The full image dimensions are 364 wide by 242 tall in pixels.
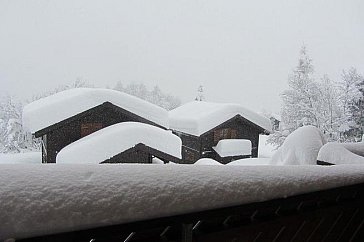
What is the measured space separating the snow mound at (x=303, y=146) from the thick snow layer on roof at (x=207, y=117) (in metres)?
5.56

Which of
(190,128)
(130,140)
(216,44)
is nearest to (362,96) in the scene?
(190,128)

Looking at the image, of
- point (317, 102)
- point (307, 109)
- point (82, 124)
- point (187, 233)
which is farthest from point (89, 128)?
A: point (317, 102)

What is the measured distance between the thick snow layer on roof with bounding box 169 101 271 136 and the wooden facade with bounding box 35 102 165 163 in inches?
72.8

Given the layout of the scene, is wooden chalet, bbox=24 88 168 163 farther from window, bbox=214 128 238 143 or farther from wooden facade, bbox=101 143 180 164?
window, bbox=214 128 238 143

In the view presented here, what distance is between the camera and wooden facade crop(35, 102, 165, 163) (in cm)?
538

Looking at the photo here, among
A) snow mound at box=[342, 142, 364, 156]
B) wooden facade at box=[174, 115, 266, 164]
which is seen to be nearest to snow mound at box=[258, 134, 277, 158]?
wooden facade at box=[174, 115, 266, 164]

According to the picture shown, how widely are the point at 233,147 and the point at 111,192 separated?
7.36 metres

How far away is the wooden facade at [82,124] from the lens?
5383mm

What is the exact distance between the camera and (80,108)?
5.30 meters

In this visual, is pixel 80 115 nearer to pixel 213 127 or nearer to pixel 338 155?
pixel 213 127

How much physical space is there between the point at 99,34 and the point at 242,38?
7737 millimetres

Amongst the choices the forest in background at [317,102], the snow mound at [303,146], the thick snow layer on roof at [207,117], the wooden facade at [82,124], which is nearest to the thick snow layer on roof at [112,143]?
the wooden facade at [82,124]

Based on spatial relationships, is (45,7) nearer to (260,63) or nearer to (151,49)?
(151,49)

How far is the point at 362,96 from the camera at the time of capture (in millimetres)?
7578
